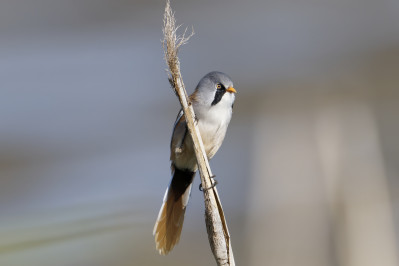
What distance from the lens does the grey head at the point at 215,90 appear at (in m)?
2.79

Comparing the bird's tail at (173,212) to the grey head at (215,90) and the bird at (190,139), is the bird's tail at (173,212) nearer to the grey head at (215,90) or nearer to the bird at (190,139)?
the bird at (190,139)

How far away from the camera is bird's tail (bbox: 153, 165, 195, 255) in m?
2.56

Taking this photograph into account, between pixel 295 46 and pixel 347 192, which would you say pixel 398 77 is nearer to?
pixel 295 46

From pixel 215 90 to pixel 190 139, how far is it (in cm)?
28

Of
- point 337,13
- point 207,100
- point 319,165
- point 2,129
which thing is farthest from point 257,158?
point 2,129

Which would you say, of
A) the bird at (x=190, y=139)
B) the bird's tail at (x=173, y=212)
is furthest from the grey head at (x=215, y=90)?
the bird's tail at (x=173, y=212)

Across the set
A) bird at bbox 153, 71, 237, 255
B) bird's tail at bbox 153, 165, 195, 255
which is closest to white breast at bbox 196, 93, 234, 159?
bird at bbox 153, 71, 237, 255

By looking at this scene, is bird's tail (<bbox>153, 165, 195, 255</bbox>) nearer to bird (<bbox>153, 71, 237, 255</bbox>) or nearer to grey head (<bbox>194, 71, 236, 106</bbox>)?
bird (<bbox>153, 71, 237, 255</bbox>)

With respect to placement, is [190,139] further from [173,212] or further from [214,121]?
[173,212]

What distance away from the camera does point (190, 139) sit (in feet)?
9.07

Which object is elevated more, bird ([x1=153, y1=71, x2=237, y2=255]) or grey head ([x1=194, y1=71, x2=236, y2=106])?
grey head ([x1=194, y1=71, x2=236, y2=106])

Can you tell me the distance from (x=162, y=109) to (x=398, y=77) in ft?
7.23

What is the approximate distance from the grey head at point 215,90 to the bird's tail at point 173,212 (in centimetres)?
44

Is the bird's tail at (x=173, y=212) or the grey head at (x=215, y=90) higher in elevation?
the grey head at (x=215, y=90)
